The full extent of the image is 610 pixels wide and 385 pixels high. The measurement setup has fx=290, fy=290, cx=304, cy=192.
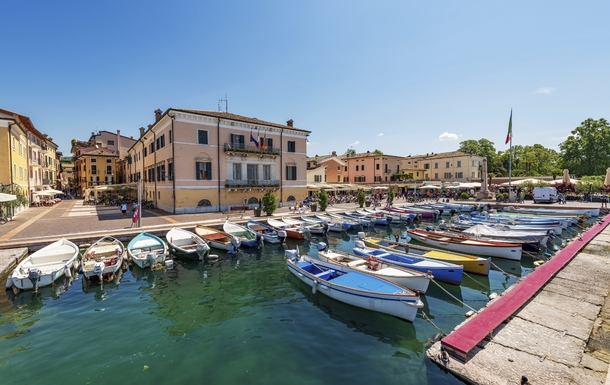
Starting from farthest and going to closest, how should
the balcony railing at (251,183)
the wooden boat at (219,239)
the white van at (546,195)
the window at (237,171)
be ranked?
the white van at (546,195) < the window at (237,171) < the balcony railing at (251,183) < the wooden boat at (219,239)

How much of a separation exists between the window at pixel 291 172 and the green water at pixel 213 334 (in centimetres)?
2596

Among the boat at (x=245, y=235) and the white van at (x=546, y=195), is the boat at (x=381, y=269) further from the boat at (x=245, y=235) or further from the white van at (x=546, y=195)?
the white van at (x=546, y=195)

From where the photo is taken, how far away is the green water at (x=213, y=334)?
22.0ft

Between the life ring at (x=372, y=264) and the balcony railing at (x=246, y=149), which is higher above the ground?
the balcony railing at (x=246, y=149)

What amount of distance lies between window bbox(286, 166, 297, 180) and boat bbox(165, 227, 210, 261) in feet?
68.5

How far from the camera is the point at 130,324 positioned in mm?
9148

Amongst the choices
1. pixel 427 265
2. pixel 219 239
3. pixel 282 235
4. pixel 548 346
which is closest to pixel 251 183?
pixel 282 235

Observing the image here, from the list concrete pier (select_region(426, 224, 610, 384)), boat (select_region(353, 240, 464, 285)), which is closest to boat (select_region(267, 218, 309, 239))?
boat (select_region(353, 240, 464, 285))

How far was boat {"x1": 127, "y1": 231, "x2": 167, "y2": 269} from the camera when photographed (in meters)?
14.3

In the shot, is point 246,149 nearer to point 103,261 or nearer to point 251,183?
point 251,183

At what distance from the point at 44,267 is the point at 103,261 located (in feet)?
7.05

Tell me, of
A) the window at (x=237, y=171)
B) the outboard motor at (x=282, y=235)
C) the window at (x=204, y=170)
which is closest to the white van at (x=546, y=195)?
the outboard motor at (x=282, y=235)

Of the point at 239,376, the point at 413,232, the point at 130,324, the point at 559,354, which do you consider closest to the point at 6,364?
the point at 130,324

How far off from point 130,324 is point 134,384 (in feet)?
11.0
